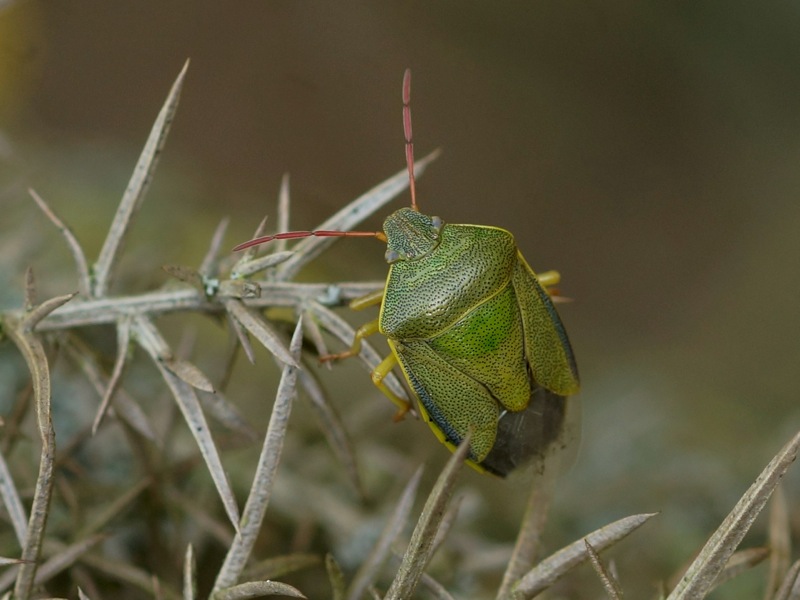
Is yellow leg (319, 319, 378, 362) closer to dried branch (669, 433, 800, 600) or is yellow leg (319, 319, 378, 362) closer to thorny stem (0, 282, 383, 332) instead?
thorny stem (0, 282, 383, 332)

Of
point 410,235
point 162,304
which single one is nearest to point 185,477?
point 162,304

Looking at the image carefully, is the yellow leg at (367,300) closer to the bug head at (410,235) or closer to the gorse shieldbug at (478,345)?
the gorse shieldbug at (478,345)

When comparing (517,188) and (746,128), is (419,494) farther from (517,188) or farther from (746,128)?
(746,128)

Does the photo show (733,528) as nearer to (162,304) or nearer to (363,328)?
(363,328)

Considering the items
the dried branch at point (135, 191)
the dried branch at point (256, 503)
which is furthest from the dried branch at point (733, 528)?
the dried branch at point (135, 191)

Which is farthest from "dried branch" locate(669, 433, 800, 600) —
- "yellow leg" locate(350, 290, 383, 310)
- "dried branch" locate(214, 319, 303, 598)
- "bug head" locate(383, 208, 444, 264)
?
"bug head" locate(383, 208, 444, 264)

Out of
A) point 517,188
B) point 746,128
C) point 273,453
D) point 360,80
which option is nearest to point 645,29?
point 746,128
